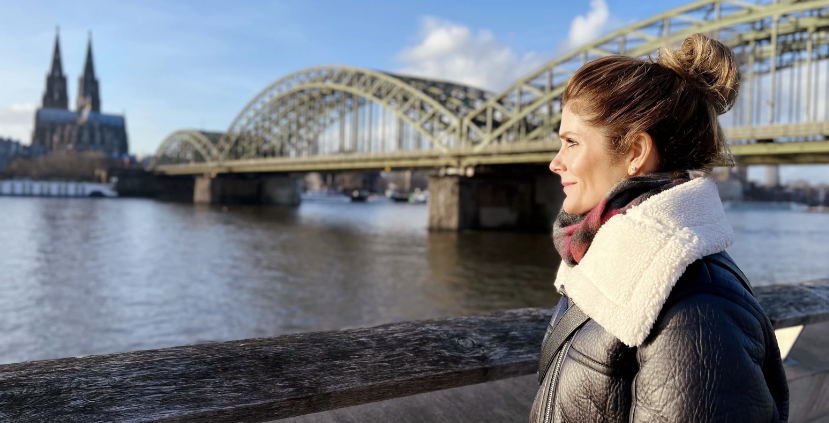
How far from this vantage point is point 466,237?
2398 cm

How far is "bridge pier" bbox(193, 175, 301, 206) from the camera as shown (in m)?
59.7

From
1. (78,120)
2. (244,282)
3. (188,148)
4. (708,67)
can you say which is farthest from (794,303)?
(78,120)

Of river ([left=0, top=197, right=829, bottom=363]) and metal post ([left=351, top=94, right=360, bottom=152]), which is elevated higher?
metal post ([left=351, top=94, right=360, bottom=152])

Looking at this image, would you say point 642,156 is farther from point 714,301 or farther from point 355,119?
point 355,119

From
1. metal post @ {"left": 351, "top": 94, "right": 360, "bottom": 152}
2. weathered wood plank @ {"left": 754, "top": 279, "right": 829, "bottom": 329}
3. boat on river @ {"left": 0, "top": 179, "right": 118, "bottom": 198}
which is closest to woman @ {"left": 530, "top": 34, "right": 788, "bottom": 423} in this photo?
weathered wood plank @ {"left": 754, "top": 279, "right": 829, "bottom": 329}

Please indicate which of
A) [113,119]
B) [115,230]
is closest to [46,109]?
[113,119]

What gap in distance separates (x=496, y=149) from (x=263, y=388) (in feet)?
82.8

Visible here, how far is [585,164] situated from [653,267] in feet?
1.20

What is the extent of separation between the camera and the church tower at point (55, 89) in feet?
372

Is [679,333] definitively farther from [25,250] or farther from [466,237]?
[466,237]

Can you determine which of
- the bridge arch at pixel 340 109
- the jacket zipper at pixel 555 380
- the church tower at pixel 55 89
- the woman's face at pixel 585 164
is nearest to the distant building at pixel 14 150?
the church tower at pixel 55 89

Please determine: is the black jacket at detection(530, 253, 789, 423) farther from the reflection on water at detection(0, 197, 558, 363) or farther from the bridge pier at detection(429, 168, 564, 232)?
the bridge pier at detection(429, 168, 564, 232)

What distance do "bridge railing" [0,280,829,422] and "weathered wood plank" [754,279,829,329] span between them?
1504 millimetres

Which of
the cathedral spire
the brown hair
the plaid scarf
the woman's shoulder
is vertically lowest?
the woman's shoulder
